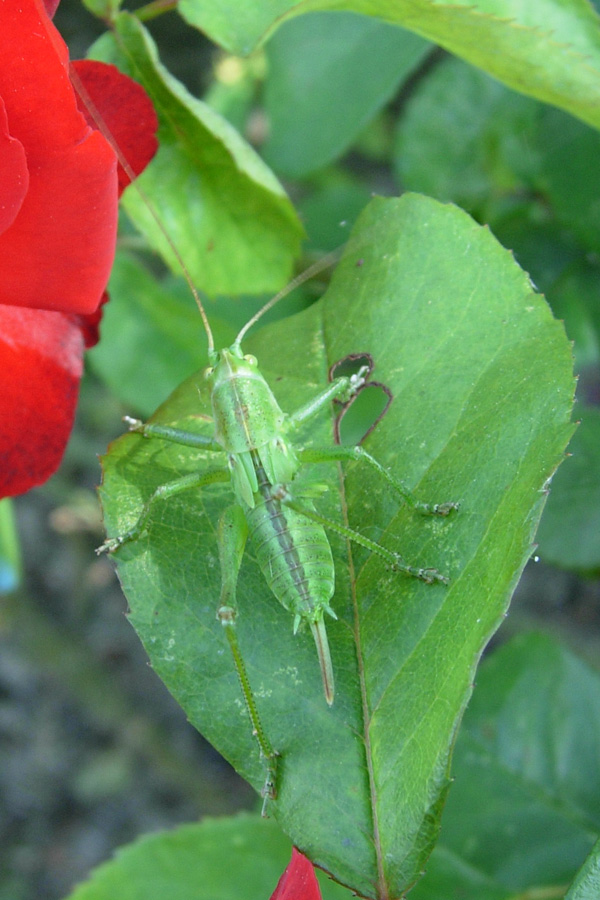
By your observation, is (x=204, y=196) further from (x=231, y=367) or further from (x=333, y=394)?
(x=333, y=394)

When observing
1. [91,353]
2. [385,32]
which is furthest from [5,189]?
[385,32]

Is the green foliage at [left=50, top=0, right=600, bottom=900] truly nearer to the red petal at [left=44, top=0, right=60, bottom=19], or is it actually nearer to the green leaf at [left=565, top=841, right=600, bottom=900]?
the green leaf at [left=565, top=841, right=600, bottom=900]

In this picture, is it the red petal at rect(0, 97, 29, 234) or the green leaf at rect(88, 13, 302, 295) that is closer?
the red petal at rect(0, 97, 29, 234)

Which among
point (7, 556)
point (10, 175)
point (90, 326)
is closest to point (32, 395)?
point (90, 326)

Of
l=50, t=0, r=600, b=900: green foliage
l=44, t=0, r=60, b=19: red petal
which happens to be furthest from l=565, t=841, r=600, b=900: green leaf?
l=44, t=0, r=60, b=19: red petal

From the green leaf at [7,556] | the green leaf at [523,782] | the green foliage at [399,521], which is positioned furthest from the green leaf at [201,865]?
the green leaf at [7,556]

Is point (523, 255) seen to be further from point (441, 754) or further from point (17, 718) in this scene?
point (17, 718)

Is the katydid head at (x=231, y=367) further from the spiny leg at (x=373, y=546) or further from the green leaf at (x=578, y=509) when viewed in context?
the green leaf at (x=578, y=509)
